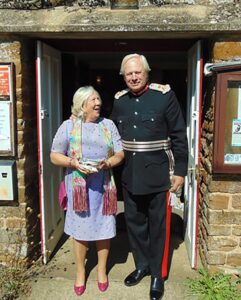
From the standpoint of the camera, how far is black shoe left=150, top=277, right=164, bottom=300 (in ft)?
10.8

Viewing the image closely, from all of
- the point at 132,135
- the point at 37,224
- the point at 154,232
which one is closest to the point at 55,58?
the point at 132,135

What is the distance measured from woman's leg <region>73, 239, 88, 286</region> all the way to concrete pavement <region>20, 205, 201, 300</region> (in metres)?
0.12

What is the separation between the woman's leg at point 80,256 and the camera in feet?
10.9

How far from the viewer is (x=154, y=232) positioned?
338cm

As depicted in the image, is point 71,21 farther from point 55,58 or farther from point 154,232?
point 154,232

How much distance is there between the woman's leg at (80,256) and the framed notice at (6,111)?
3.42ft

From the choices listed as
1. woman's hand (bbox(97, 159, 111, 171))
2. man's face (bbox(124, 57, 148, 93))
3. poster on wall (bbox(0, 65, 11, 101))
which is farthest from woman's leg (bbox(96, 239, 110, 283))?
poster on wall (bbox(0, 65, 11, 101))

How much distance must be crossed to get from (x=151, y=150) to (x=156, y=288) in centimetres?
123

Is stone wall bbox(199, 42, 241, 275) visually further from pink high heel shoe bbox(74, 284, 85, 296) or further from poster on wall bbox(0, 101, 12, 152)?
poster on wall bbox(0, 101, 12, 152)

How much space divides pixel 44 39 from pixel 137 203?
1.82 meters

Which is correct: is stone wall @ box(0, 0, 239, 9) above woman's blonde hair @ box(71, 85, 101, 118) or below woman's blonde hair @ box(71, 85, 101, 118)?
above

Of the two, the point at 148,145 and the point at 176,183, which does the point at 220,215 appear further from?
the point at 148,145

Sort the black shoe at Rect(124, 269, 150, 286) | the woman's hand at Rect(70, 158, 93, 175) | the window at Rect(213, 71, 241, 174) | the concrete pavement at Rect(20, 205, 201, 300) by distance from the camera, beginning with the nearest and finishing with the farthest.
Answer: the woman's hand at Rect(70, 158, 93, 175)
the window at Rect(213, 71, 241, 174)
the concrete pavement at Rect(20, 205, 201, 300)
the black shoe at Rect(124, 269, 150, 286)

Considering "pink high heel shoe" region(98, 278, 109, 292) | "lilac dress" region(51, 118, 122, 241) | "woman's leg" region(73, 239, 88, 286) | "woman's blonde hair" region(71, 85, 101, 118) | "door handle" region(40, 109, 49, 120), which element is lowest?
"pink high heel shoe" region(98, 278, 109, 292)
